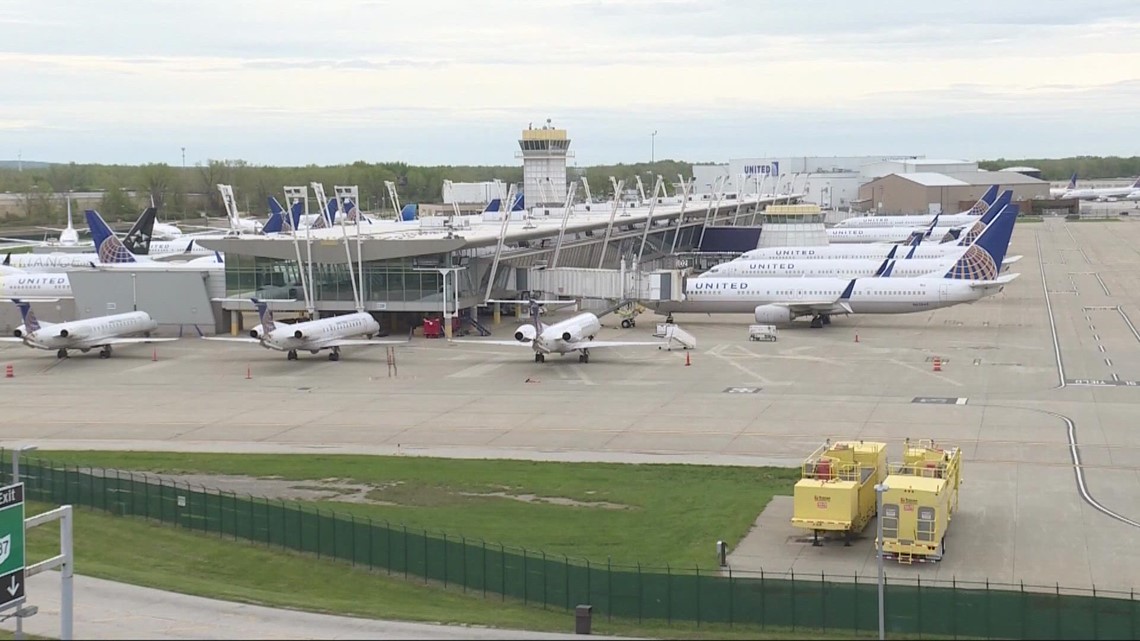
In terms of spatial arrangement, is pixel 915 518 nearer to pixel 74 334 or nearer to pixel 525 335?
pixel 525 335

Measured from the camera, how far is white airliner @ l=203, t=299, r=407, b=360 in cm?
7594

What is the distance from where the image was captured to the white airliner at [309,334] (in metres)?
75.9

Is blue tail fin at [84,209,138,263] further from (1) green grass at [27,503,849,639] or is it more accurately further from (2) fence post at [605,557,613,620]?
(2) fence post at [605,557,613,620]

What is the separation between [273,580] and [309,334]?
4163 centimetres

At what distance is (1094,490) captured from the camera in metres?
44.2

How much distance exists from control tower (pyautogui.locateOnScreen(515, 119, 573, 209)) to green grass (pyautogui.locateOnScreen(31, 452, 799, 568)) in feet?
377

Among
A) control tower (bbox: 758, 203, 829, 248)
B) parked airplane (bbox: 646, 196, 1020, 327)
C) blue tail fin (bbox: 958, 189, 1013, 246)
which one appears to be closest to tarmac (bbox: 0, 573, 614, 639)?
parked airplane (bbox: 646, 196, 1020, 327)

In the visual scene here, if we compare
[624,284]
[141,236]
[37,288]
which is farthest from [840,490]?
[141,236]

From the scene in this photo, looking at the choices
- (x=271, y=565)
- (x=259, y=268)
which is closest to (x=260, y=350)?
(x=259, y=268)

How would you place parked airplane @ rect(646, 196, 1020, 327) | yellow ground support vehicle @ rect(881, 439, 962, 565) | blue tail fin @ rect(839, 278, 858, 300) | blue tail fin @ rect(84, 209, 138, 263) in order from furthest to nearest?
1. blue tail fin @ rect(84, 209, 138, 263)
2. blue tail fin @ rect(839, 278, 858, 300)
3. parked airplane @ rect(646, 196, 1020, 327)
4. yellow ground support vehicle @ rect(881, 439, 962, 565)

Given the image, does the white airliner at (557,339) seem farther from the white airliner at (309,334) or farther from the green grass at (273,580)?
the green grass at (273,580)

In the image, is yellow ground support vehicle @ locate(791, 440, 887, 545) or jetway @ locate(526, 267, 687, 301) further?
jetway @ locate(526, 267, 687, 301)

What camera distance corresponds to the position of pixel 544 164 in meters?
167

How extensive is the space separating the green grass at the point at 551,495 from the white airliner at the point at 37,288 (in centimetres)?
5676
